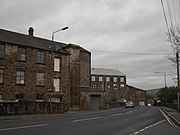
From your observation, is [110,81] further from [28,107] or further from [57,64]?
[28,107]

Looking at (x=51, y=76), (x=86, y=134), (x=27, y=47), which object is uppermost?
(x=27, y=47)

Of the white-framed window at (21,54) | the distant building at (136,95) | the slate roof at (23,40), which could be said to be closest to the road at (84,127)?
the white-framed window at (21,54)

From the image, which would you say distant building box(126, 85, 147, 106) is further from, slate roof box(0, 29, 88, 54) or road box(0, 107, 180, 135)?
road box(0, 107, 180, 135)

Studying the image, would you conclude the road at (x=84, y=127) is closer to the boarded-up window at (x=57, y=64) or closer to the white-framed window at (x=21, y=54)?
the white-framed window at (x=21, y=54)

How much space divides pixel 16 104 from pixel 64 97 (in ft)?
58.0

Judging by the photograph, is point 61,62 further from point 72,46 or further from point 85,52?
point 85,52

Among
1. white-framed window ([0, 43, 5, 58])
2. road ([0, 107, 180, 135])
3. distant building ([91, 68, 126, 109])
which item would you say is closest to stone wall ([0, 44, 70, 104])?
white-framed window ([0, 43, 5, 58])

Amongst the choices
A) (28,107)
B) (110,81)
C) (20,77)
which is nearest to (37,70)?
(20,77)

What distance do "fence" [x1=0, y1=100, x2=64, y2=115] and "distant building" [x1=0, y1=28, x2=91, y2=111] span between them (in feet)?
15.2

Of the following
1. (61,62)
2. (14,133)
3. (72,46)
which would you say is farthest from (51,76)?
(14,133)

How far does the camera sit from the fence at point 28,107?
25.8m

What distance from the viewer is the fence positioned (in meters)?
25.8

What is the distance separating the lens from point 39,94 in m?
Result: 39.9

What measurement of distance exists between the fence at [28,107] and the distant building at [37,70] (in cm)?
463
